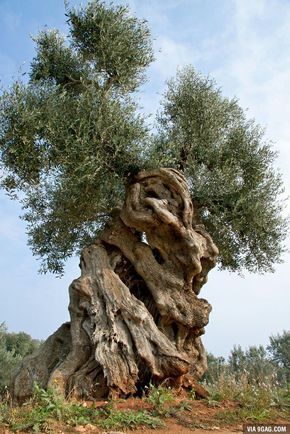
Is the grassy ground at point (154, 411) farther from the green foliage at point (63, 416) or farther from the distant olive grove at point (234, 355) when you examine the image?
the distant olive grove at point (234, 355)

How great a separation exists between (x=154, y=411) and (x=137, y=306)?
3.26 metres

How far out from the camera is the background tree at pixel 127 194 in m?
11.5

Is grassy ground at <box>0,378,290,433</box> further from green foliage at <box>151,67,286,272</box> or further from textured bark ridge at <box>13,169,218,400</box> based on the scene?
green foliage at <box>151,67,286,272</box>

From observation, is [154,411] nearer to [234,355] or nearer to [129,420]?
[129,420]

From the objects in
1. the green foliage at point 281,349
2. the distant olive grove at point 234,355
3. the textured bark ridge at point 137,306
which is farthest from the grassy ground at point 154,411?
the green foliage at point 281,349

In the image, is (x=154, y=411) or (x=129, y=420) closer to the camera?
(x=129, y=420)

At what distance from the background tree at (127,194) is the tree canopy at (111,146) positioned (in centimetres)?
5

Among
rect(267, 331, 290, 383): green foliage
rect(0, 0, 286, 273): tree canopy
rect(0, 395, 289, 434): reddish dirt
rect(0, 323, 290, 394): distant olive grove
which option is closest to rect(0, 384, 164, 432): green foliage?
rect(0, 395, 289, 434): reddish dirt

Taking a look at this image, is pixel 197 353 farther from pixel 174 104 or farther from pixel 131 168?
pixel 174 104

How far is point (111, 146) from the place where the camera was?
1306 cm

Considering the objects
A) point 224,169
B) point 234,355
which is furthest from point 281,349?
point 224,169

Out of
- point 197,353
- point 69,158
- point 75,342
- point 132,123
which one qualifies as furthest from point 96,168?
point 197,353

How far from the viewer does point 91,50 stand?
15297 mm

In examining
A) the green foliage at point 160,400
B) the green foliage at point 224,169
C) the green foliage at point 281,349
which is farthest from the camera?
the green foliage at point 281,349
